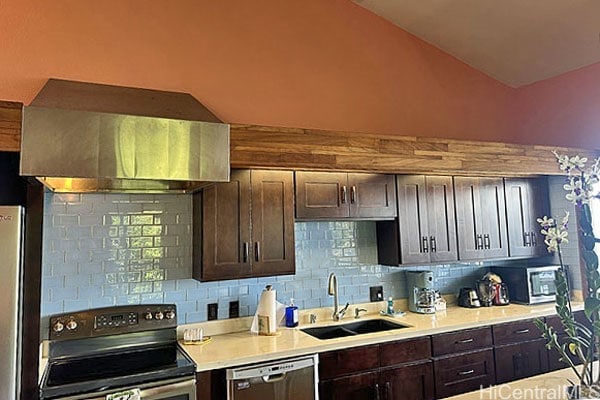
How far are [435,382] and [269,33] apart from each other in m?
2.73

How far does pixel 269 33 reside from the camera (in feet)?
10.5

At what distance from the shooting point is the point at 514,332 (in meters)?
3.27

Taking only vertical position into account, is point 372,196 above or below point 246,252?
above

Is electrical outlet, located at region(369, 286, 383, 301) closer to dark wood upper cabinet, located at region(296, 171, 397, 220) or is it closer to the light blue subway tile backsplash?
the light blue subway tile backsplash

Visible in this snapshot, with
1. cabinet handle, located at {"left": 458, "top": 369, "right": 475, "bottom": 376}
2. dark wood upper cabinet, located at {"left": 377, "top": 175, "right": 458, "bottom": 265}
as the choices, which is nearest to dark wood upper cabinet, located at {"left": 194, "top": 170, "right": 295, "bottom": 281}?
dark wood upper cabinet, located at {"left": 377, "top": 175, "right": 458, "bottom": 265}

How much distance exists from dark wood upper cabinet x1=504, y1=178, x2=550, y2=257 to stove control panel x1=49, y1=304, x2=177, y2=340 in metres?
2.86

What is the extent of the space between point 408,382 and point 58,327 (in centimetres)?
220

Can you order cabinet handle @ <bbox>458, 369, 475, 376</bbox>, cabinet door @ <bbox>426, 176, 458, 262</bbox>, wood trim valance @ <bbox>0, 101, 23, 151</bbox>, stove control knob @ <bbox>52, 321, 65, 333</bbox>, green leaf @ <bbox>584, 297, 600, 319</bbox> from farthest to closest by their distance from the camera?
cabinet door @ <bbox>426, 176, 458, 262</bbox> < cabinet handle @ <bbox>458, 369, 475, 376</bbox> < stove control knob @ <bbox>52, 321, 65, 333</bbox> < wood trim valance @ <bbox>0, 101, 23, 151</bbox> < green leaf @ <bbox>584, 297, 600, 319</bbox>

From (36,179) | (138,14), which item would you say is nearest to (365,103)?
(138,14)

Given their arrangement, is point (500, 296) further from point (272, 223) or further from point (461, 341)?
point (272, 223)

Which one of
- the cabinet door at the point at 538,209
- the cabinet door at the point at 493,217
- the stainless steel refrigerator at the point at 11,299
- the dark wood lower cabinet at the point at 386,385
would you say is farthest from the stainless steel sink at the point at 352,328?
the stainless steel refrigerator at the point at 11,299

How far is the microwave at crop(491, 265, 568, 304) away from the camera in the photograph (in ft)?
12.0

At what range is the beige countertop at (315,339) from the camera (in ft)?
7.96

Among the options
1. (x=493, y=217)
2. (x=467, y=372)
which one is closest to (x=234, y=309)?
(x=467, y=372)
